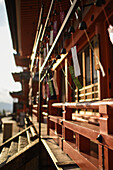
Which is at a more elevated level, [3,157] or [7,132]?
[7,132]

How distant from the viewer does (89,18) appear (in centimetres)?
394

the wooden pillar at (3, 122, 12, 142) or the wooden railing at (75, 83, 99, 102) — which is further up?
the wooden railing at (75, 83, 99, 102)

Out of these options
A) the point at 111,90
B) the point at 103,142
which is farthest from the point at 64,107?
the point at 103,142

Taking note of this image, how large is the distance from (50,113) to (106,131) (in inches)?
137

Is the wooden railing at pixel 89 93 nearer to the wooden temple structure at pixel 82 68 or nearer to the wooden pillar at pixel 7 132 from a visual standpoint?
the wooden temple structure at pixel 82 68

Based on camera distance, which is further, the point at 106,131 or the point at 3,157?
the point at 3,157

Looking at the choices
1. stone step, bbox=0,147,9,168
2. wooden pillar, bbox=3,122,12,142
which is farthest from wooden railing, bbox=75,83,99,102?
wooden pillar, bbox=3,122,12,142

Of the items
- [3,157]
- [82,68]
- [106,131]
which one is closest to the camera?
[106,131]

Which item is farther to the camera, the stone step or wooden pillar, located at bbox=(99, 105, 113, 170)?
the stone step

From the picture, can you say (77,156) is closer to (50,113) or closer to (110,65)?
(110,65)

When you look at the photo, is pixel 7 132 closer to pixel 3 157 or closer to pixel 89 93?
pixel 3 157

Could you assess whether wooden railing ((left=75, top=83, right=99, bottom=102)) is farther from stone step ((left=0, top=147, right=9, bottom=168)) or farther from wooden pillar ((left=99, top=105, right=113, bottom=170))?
wooden pillar ((left=99, top=105, right=113, bottom=170))

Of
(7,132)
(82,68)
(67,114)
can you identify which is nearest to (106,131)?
(67,114)

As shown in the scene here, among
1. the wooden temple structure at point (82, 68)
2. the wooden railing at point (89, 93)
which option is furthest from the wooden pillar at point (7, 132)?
the wooden railing at point (89, 93)
